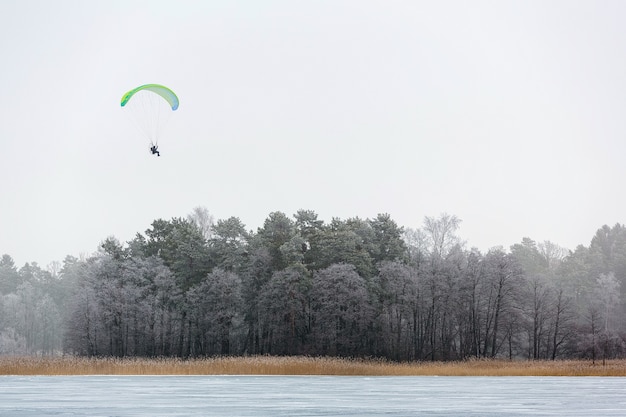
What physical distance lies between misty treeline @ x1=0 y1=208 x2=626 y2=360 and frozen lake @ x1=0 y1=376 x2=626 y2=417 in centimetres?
4919

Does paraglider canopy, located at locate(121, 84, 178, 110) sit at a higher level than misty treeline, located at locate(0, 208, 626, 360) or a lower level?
higher

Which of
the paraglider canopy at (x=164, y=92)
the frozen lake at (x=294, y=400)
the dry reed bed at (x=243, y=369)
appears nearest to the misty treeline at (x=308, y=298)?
the dry reed bed at (x=243, y=369)

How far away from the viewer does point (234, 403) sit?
34.5 m

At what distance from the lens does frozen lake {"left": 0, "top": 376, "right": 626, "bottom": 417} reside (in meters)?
30.0

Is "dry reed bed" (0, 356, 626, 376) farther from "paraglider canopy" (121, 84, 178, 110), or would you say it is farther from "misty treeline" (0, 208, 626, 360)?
"misty treeline" (0, 208, 626, 360)

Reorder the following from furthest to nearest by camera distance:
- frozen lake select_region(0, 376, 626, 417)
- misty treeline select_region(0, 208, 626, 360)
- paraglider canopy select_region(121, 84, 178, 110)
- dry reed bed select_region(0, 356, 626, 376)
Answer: misty treeline select_region(0, 208, 626, 360), dry reed bed select_region(0, 356, 626, 376), paraglider canopy select_region(121, 84, 178, 110), frozen lake select_region(0, 376, 626, 417)

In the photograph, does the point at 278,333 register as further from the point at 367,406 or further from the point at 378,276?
the point at 367,406

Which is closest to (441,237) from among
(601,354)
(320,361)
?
(601,354)

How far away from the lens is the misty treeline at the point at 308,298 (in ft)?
321

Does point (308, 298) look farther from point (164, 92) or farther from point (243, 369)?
point (164, 92)

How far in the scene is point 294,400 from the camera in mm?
36125

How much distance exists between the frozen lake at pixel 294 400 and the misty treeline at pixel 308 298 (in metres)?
49.2

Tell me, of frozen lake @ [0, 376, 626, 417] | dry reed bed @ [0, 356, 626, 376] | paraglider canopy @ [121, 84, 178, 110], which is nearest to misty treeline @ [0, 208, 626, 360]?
dry reed bed @ [0, 356, 626, 376]

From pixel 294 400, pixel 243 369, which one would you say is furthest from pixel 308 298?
pixel 294 400
